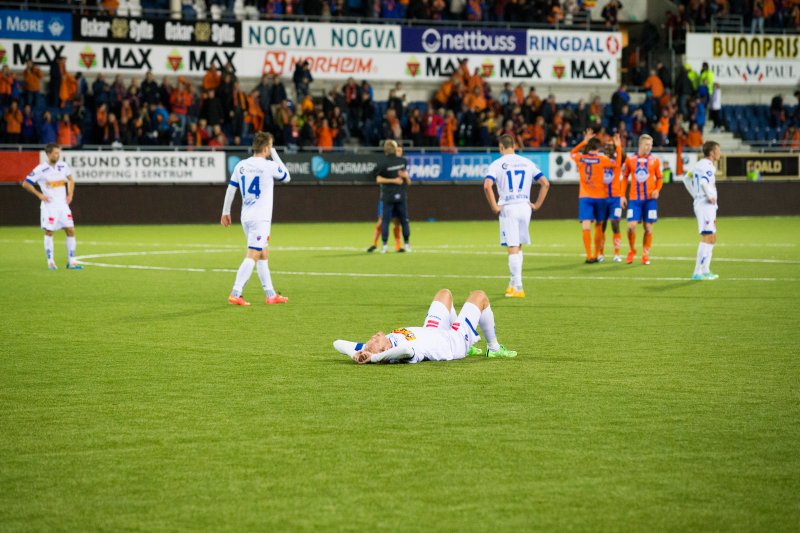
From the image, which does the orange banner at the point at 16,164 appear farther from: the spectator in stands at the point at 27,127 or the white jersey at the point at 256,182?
the white jersey at the point at 256,182

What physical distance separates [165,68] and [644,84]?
716 inches

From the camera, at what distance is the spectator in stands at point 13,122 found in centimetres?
3278

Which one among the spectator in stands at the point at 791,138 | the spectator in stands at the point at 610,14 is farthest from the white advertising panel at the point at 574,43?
the spectator in stands at the point at 791,138

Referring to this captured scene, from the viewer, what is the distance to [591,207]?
2162 centimetres

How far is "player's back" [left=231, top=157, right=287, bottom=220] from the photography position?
1491 centimetres

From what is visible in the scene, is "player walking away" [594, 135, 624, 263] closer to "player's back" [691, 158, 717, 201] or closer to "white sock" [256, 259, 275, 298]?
"player's back" [691, 158, 717, 201]

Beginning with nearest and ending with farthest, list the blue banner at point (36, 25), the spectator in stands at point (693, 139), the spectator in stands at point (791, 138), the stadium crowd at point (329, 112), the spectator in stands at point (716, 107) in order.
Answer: the stadium crowd at point (329, 112)
the blue banner at point (36, 25)
the spectator in stands at point (693, 139)
the spectator in stands at point (791, 138)
the spectator in stands at point (716, 107)

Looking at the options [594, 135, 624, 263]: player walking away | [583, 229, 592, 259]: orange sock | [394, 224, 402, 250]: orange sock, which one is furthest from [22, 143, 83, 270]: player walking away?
[594, 135, 624, 263]: player walking away

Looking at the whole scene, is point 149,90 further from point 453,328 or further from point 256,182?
point 453,328

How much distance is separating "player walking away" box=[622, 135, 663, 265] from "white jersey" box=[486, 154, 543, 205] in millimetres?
6184

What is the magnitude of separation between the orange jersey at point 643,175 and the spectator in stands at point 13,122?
18.8 m

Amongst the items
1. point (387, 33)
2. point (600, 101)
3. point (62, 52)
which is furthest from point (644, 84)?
point (62, 52)

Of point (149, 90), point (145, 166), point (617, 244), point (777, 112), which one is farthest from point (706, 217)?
point (777, 112)

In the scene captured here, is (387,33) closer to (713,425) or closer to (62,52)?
(62,52)
